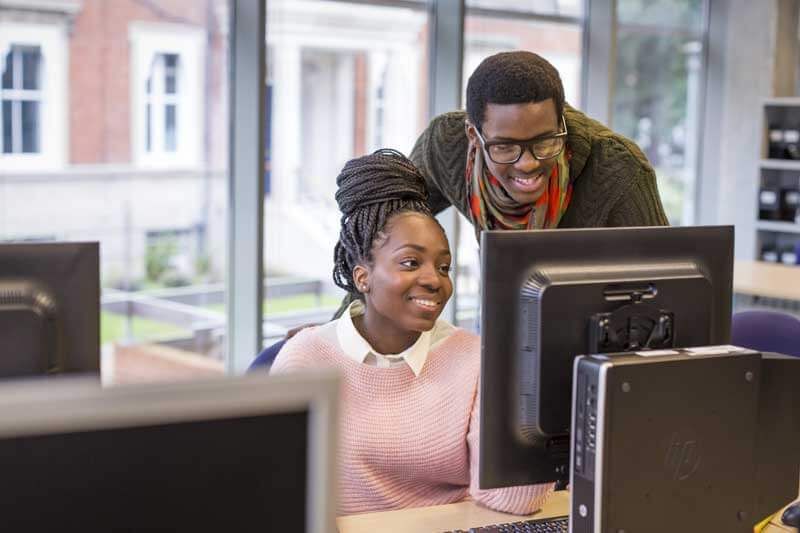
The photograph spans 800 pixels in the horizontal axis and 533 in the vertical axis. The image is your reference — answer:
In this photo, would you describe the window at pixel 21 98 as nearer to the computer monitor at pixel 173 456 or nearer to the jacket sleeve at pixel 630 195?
the jacket sleeve at pixel 630 195

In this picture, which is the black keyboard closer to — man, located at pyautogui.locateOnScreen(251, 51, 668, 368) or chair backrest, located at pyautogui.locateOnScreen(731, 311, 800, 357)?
man, located at pyautogui.locateOnScreen(251, 51, 668, 368)

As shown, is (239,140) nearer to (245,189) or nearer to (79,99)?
(245,189)

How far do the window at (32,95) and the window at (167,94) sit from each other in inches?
12.2

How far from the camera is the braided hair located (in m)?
1.81

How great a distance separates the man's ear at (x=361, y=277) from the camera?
1811 millimetres

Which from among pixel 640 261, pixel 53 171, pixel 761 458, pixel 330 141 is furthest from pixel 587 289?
pixel 330 141

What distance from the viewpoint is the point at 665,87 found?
6.24 m

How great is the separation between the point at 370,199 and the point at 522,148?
288 mm

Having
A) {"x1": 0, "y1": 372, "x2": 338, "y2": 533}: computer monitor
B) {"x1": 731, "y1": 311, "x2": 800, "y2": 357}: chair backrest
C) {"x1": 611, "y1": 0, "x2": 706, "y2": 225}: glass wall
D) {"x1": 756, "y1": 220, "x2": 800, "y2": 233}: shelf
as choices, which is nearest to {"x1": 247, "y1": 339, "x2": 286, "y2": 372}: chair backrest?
{"x1": 731, "y1": 311, "x2": 800, "y2": 357}: chair backrest

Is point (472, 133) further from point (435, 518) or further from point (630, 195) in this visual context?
point (435, 518)

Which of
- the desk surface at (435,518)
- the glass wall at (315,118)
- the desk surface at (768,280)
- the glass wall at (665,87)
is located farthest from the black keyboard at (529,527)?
the glass wall at (665,87)

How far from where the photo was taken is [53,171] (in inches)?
159

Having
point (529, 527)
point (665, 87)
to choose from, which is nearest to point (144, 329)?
point (529, 527)

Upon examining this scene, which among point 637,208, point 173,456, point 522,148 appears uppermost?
point 522,148
